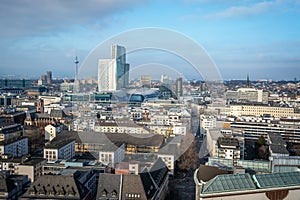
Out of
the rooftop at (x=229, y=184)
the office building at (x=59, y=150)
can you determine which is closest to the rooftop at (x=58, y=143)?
the office building at (x=59, y=150)

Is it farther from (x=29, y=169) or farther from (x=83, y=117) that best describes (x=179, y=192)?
(x=83, y=117)

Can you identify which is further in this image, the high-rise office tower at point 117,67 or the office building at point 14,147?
the office building at point 14,147

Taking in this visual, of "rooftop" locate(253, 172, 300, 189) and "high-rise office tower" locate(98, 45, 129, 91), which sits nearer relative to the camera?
"rooftop" locate(253, 172, 300, 189)

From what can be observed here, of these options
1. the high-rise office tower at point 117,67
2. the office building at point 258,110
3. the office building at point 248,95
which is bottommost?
the office building at point 258,110

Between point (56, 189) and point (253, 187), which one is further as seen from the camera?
point (56, 189)

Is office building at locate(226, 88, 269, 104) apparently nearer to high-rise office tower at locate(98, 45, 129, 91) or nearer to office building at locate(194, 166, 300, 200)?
high-rise office tower at locate(98, 45, 129, 91)

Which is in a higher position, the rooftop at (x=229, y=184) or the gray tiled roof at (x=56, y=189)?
the rooftop at (x=229, y=184)

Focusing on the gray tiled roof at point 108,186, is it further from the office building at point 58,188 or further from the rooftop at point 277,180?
the rooftop at point 277,180

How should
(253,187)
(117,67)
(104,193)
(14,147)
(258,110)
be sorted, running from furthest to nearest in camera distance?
(258,110)
(14,147)
(117,67)
(104,193)
(253,187)

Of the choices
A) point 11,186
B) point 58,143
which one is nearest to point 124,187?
point 11,186

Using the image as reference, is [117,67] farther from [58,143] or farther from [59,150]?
[58,143]

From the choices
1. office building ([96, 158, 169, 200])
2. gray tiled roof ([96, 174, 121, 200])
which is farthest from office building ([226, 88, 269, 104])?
gray tiled roof ([96, 174, 121, 200])

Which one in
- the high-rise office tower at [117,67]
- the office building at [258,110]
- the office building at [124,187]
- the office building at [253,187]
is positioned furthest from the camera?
the office building at [258,110]

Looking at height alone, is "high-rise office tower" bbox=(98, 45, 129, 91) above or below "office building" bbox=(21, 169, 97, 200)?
above
